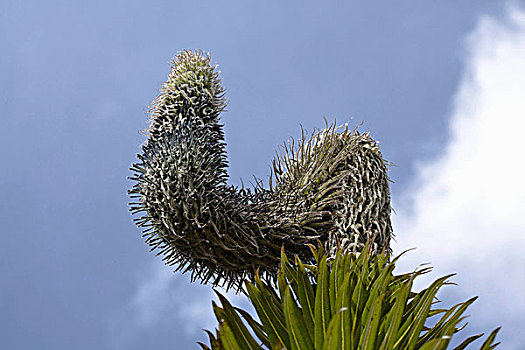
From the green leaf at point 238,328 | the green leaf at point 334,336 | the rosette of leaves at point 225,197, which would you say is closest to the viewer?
the green leaf at point 334,336

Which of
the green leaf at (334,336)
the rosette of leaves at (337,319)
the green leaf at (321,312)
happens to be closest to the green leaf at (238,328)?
the rosette of leaves at (337,319)

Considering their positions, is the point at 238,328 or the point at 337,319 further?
the point at 238,328

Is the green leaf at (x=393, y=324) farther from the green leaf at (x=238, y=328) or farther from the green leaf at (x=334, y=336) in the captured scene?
the green leaf at (x=238, y=328)

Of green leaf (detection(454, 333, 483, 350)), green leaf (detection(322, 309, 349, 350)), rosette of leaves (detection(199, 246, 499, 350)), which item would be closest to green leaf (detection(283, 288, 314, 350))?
rosette of leaves (detection(199, 246, 499, 350))

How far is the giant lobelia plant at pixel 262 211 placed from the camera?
169 centimetres

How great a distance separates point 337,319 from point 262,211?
1.09 meters

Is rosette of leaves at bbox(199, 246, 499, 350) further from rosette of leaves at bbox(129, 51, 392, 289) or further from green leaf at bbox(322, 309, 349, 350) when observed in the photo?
rosette of leaves at bbox(129, 51, 392, 289)

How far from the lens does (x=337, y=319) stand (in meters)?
1.24

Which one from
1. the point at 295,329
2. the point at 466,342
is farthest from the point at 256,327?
the point at 466,342

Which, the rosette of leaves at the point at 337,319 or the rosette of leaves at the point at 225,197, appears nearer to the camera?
the rosette of leaves at the point at 337,319

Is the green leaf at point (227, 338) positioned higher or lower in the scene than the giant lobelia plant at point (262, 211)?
lower

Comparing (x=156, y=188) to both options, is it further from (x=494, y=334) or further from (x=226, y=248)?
(x=494, y=334)

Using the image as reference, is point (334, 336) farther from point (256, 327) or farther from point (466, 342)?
point (466, 342)

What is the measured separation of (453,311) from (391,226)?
3.29ft
